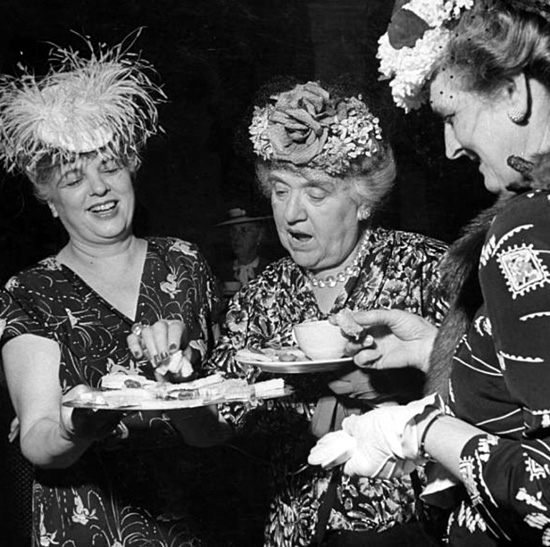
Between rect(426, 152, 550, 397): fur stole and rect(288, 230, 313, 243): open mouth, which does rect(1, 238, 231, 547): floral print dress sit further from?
rect(426, 152, 550, 397): fur stole

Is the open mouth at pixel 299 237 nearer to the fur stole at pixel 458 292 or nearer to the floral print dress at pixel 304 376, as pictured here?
the floral print dress at pixel 304 376

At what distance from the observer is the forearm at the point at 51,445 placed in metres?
2.42

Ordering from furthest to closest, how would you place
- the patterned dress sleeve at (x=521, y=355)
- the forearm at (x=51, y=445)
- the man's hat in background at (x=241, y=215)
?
the man's hat in background at (x=241, y=215) < the forearm at (x=51, y=445) < the patterned dress sleeve at (x=521, y=355)

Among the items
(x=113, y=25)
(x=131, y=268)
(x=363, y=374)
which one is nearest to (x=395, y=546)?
(x=363, y=374)

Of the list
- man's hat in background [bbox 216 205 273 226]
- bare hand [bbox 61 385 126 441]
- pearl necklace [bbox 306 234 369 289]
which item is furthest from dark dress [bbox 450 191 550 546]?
man's hat in background [bbox 216 205 273 226]

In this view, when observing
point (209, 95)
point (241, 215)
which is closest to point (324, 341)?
point (241, 215)

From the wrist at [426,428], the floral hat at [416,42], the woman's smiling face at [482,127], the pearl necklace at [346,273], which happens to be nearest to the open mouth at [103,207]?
the pearl necklace at [346,273]

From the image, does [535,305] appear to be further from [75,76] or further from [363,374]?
[75,76]

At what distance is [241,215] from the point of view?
3645 millimetres

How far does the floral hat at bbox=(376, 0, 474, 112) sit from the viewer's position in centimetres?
183

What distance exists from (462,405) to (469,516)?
0.21m

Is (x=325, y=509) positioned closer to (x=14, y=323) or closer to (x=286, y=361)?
(x=286, y=361)

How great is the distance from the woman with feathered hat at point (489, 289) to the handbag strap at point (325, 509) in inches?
22.4

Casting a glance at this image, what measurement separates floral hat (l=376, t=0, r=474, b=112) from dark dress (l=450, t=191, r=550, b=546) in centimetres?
41
